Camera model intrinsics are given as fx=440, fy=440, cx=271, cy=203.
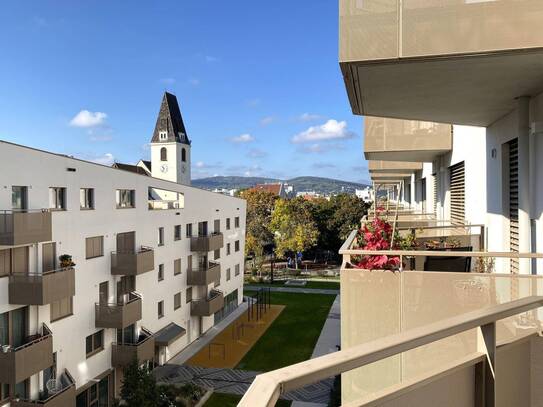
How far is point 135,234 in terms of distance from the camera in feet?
67.2

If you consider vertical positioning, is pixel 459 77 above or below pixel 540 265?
above

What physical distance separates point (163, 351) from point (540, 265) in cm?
2058

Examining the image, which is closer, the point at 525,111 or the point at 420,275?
the point at 420,275

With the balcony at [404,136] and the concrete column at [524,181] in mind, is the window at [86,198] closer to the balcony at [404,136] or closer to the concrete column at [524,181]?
the balcony at [404,136]

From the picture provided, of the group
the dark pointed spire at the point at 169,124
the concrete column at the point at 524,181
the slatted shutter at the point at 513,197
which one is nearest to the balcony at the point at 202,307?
the slatted shutter at the point at 513,197

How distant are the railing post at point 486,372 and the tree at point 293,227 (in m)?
46.5

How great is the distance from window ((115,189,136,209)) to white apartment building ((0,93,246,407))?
46mm

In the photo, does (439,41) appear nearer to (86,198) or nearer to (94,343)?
(86,198)

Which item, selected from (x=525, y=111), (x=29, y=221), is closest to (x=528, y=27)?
(x=525, y=111)

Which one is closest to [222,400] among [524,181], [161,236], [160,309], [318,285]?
[160,309]

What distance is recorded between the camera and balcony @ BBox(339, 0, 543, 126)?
381 cm

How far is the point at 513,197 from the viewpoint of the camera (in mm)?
7438

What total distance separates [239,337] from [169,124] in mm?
41483

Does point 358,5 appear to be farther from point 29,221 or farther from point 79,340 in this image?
point 79,340
